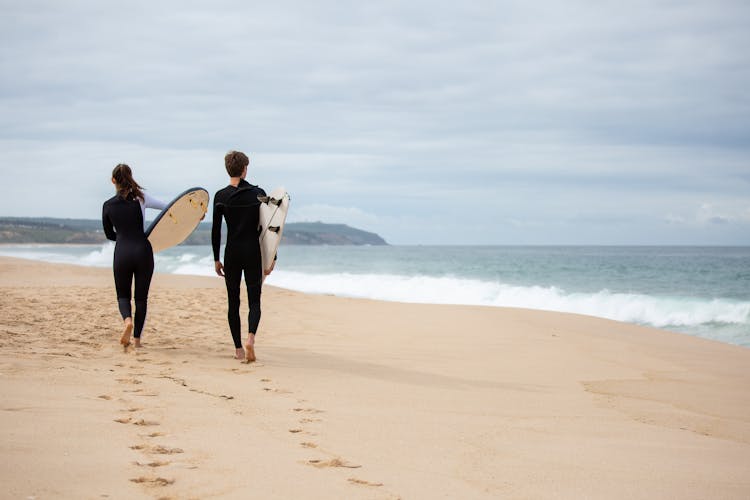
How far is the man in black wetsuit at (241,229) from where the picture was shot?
643 cm

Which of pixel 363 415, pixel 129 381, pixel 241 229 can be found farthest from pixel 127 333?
pixel 363 415

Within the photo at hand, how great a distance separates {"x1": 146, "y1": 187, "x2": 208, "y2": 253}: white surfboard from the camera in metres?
7.28

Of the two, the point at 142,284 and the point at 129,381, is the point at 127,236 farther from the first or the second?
the point at 129,381

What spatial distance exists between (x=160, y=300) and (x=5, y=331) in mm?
4873

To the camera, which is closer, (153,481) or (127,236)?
(153,481)

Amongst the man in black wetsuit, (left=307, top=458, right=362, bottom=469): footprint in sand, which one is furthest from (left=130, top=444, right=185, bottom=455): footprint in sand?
the man in black wetsuit

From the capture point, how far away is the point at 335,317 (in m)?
11.0

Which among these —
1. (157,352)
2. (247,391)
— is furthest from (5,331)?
(247,391)

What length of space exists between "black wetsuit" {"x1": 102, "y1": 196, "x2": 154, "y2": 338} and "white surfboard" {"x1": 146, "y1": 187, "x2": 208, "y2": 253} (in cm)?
37

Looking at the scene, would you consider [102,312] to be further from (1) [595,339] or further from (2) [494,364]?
(1) [595,339]

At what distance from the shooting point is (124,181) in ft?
21.6

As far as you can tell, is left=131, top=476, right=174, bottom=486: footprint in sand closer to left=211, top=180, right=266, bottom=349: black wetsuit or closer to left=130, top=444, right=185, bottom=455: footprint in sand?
left=130, top=444, right=185, bottom=455: footprint in sand

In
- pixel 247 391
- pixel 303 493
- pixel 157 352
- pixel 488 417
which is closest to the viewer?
pixel 303 493

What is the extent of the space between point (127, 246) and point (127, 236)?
0.10m
